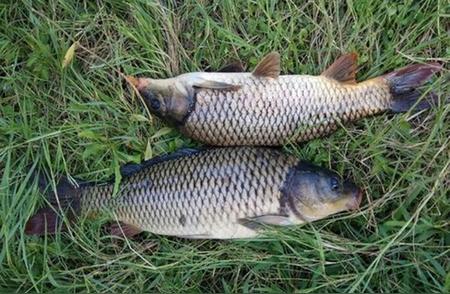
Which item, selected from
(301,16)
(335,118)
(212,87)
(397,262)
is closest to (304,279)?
(397,262)

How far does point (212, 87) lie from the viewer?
2844 mm

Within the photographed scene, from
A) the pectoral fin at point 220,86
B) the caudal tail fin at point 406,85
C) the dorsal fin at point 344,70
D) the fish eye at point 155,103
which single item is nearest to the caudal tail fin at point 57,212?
the fish eye at point 155,103

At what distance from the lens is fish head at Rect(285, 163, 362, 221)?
9.15 ft

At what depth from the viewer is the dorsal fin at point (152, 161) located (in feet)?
9.66

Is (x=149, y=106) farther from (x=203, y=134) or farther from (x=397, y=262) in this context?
(x=397, y=262)

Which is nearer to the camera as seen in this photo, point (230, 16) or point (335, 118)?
point (335, 118)

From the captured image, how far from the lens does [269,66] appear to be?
2.88 metres

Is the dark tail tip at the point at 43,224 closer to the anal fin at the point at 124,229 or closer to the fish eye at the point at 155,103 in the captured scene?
the anal fin at the point at 124,229

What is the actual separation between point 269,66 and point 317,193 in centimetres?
60

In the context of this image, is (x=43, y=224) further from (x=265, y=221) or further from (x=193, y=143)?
(x=265, y=221)

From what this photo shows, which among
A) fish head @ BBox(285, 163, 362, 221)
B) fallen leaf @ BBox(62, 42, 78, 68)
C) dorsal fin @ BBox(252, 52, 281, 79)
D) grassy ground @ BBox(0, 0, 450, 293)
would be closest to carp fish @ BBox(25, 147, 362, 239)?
fish head @ BBox(285, 163, 362, 221)

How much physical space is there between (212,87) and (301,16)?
0.59 meters

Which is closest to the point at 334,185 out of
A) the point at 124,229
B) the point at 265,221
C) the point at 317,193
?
the point at 317,193

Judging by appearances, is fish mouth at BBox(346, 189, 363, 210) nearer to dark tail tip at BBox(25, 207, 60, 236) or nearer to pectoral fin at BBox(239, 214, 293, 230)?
pectoral fin at BBox(239, 214, 293, 230)
